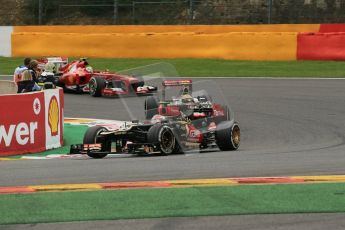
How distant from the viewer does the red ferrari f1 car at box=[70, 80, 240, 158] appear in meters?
11.6

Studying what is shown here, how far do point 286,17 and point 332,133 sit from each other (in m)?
17.4

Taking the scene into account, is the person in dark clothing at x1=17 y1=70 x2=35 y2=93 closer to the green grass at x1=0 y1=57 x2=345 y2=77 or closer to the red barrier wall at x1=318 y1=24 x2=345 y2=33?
the green grass at x1=0 y1=57 x2=345 y2=77

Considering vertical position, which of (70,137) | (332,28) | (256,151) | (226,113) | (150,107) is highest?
(332,28)

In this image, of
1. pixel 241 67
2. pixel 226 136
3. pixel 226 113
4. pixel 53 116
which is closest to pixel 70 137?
pixel 53 116

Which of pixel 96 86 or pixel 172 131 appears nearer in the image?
pixel 172 131

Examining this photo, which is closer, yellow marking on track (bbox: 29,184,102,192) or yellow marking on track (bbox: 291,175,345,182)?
yellow marking on track (bbox: 29,184,102,192)

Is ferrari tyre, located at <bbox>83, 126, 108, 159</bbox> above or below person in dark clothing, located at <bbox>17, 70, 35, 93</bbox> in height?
below

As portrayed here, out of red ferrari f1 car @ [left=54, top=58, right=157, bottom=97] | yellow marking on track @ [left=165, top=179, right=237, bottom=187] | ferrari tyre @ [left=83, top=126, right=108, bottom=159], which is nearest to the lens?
yellow marking on track @ [left=165, top=179, right=237, bottom=187]

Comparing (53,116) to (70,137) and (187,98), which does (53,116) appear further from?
(187,98)

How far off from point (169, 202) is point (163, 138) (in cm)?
489

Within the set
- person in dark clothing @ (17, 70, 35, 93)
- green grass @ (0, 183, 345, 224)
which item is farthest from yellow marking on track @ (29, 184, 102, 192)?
person in dark clothing @ (17, 70, 35, 93)

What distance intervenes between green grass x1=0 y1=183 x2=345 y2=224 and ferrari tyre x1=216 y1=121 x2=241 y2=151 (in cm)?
498

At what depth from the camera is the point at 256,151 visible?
12.2 metres

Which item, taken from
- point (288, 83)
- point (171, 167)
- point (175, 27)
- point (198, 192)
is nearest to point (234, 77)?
point (288, 83)
